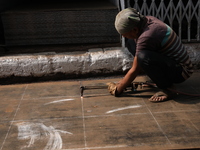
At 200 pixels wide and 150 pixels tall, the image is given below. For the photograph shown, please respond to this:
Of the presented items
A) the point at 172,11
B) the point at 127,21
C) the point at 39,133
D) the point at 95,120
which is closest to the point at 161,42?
the point at 127,21

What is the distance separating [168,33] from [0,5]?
135 inches

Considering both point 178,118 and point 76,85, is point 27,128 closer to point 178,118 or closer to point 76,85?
point 76,85

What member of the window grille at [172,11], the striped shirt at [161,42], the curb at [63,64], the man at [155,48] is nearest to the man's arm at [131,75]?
the man at [155,48]

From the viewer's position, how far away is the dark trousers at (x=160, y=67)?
2994 millimetres

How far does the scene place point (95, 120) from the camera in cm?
290

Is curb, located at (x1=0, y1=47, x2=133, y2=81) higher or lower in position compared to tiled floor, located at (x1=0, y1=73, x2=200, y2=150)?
higher

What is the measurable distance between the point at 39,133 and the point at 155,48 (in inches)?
61.2

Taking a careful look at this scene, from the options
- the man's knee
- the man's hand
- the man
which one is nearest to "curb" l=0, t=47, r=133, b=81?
the man's hand

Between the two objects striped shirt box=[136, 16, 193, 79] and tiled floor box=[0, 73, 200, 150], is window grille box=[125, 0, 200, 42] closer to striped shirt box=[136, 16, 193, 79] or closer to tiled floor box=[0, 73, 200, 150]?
tiled floor box=[0, 73, 200, 150]

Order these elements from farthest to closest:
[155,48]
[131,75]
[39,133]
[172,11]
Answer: [172,11] → [131,75] → [155,48] → [39,133]

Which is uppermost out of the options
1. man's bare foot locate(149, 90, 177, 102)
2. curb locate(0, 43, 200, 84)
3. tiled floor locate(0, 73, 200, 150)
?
curb locate(0, 43, 200, 84)

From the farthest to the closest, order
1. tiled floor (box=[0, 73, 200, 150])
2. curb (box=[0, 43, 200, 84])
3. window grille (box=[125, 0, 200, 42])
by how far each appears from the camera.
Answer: window grille (box=[125, 0, 200, 42]), curb (box=[0, 43, 200, 84]), tiled floor (box=[0, 73, 200, 150])

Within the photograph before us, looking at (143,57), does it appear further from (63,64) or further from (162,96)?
(63,64)

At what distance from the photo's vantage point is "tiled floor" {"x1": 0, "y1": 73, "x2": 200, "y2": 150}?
2488mm
